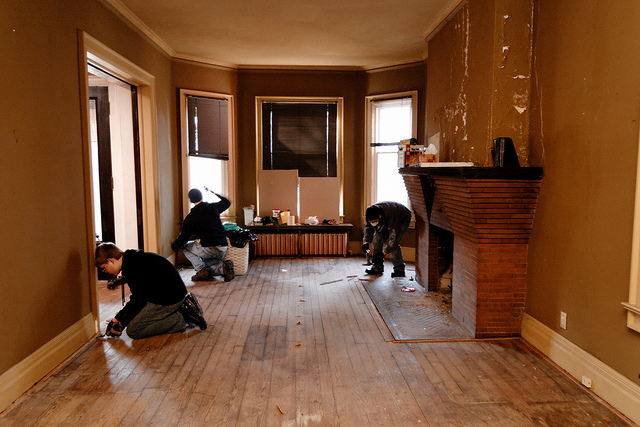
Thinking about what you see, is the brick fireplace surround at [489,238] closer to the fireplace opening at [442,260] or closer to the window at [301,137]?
the fireplace opening at [442,260]

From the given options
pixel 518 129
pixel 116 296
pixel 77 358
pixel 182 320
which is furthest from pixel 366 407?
pixel 116 296

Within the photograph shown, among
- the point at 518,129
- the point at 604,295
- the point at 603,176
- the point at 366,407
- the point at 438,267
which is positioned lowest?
the point at 366,407

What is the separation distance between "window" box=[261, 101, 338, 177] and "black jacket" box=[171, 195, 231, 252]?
2.08m

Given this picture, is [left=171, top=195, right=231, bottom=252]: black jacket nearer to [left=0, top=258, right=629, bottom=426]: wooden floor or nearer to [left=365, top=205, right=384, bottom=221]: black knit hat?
[left=0, top=258, right=629, bottom=426]: wooden floor

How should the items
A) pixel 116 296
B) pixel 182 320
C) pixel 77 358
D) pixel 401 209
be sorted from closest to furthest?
1. pixel 77 358
2. pixel 182 320
3. pixel 116 296
4. pixel 401 209

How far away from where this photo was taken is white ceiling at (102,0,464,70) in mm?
4582

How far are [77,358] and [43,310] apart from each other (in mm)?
526

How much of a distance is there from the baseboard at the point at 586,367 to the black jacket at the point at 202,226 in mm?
3792

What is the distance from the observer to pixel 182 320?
3.99 meters

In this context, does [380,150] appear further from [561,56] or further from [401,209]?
[561,56]

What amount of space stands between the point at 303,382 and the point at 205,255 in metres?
3.29

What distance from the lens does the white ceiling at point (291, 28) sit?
458cm

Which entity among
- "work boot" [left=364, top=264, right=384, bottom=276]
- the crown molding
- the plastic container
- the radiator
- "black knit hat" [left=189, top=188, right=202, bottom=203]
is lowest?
"work boot" [left=364, top=264, right=384, bottom=276]

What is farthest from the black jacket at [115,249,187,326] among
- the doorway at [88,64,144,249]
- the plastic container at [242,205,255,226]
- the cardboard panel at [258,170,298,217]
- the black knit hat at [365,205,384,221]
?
the cardboard panel at [258,170,298,217]
